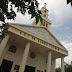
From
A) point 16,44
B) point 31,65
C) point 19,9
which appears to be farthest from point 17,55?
point 19,9

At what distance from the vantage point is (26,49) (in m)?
12.9

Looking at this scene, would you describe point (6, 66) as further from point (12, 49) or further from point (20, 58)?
point (12, 49)

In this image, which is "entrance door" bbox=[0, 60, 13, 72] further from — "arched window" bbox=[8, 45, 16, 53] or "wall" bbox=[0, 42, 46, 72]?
"arched window" bbox=[8, 45, 16, 53]

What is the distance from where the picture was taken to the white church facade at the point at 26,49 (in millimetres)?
12805

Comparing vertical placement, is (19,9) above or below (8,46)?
Answer: below

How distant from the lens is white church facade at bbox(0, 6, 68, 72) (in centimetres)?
1280

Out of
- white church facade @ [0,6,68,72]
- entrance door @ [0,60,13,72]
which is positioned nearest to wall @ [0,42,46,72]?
white church facade @ [0,6,68,72]

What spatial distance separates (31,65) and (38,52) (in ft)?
11.5

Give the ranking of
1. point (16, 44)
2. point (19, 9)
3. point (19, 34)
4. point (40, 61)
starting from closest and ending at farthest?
point (19, 9)
point (19, 34)
point (16, 44)
point (40, 61)

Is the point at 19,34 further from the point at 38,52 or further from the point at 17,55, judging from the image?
the point at 38,52

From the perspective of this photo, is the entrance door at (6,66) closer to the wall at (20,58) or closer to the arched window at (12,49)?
the wall at (20,58)

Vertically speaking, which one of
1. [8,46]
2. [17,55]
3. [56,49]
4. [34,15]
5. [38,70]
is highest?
[56,49]

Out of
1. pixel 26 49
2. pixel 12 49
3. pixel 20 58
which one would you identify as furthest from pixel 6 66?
pixel 26 49

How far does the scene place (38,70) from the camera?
1655cm
